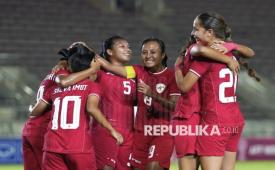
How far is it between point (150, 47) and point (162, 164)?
4.60ft

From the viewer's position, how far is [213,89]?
6777 millimetres

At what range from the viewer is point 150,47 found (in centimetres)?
845

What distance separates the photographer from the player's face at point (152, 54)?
8422 mm

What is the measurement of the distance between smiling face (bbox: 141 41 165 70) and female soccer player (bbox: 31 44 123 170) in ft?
4.48

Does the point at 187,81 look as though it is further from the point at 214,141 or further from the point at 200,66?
the point at 214,141

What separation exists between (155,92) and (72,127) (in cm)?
161

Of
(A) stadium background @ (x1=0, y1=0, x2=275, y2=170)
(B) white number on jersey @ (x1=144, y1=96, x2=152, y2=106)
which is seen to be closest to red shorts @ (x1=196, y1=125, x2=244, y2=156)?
(B) white number on jersey @ (x1=144, y1=96, x2=152, y2=106)

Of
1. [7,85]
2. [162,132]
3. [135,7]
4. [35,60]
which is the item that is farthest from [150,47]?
[135,7]

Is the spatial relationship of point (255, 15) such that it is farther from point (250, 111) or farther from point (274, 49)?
point (250, 111)

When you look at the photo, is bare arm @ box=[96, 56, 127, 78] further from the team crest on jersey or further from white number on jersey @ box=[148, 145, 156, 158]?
white number on jersey @ box=[148, 145, 156, 158]

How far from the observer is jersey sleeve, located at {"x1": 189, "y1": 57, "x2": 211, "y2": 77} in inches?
265

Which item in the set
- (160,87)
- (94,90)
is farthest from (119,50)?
(94,90)

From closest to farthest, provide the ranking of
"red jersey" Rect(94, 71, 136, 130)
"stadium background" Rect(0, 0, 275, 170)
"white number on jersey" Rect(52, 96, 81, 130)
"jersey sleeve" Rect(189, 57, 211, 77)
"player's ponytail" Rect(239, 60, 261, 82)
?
"jersey sleeve" Rect(189, 57, 211, 77), "player's ponytail" Rect(239, 60, 261, 82), "white number on jersey" Rect(52, 96, 81, 130), "red jersey" Rect(94, 71, 136, 130), "stadium background" Rect(0, 0, 275, 170)

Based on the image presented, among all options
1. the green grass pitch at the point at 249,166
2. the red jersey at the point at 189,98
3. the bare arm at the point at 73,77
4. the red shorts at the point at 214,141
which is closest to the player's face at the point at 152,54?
the bare arm at the point at 73,77
